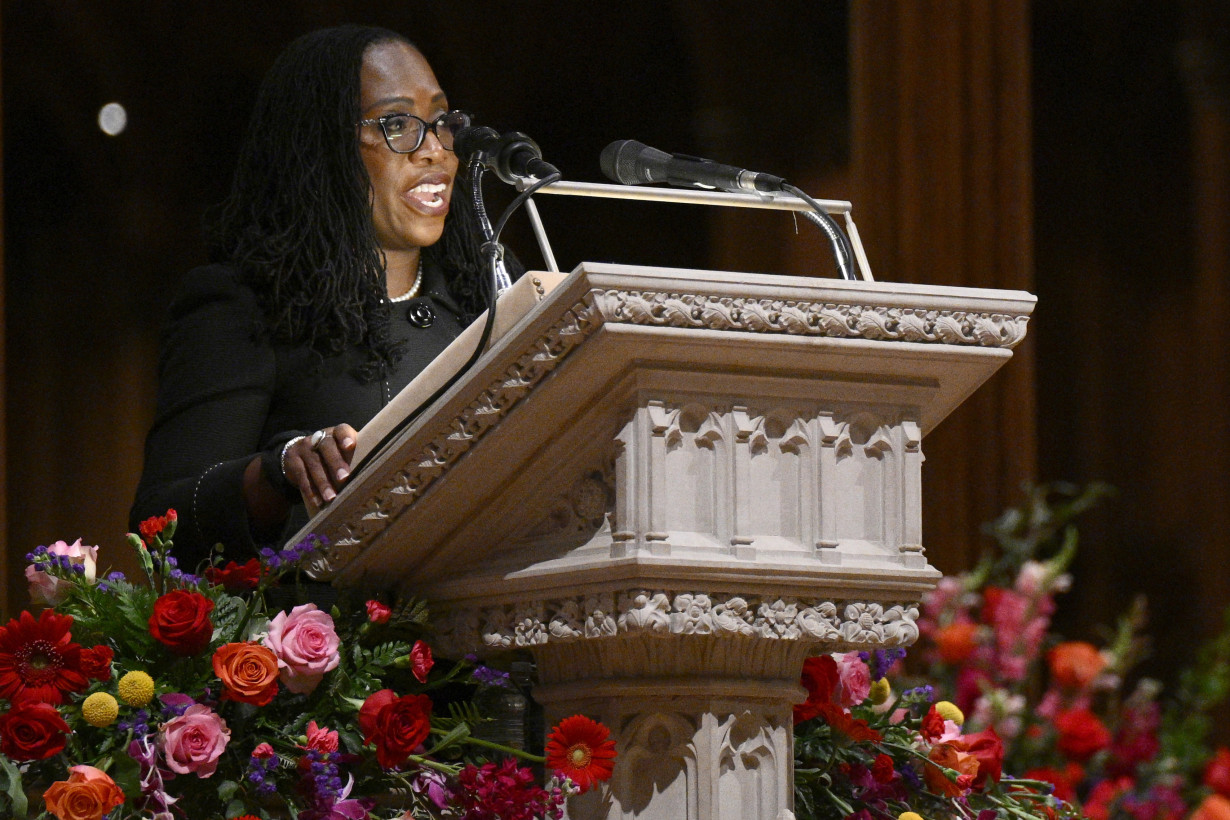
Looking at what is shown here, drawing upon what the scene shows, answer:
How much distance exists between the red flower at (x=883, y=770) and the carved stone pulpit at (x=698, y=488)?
23 centimetres

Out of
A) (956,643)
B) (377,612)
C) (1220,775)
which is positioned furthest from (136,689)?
(1220,775)

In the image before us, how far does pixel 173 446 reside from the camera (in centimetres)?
218

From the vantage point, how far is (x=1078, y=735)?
330cm

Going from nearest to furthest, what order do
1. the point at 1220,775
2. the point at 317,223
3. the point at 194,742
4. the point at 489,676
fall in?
the point at 194,742 → the point at 489,676 → the point at 317,223 → the point at 1220,775

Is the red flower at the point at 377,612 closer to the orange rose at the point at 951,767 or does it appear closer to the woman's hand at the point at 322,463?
the woman's hand at the point at 322,463

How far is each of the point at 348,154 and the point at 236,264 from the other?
0.65 ft

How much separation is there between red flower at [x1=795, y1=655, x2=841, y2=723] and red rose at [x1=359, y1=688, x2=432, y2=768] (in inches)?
16.6

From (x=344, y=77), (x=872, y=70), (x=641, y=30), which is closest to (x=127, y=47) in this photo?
(x=641, y=30)

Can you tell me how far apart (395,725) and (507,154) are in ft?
1.95

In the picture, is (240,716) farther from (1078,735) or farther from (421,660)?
(1078,735)

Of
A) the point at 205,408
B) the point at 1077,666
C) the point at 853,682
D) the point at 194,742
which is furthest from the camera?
the point at 1077,666

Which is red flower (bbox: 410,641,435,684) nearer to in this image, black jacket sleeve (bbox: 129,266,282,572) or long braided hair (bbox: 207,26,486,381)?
black jacket sleeve (bbox: 129,266,282,572)

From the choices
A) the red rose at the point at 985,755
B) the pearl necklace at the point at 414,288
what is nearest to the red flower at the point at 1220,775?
the red rose at the point at 985,755

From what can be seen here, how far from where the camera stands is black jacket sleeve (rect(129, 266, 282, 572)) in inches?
80.7
